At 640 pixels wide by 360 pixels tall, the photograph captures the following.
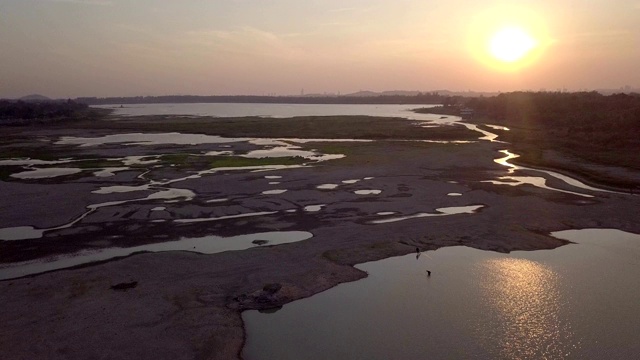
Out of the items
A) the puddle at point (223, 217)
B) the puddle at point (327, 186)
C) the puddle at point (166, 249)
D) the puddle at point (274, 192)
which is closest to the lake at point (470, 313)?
the puddle at point (166, 249)

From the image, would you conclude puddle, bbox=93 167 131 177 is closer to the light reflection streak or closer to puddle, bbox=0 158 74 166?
puddle, bbox=0 158 74 166

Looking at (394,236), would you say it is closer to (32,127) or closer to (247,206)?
(247,206)

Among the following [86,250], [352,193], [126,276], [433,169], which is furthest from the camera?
[433,169]

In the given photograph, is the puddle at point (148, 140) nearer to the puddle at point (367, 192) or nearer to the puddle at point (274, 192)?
the puddle at point (274, 192)

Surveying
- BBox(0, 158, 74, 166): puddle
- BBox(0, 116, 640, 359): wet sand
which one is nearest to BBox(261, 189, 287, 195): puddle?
BBox(0, 116, 640, 359): wet sand

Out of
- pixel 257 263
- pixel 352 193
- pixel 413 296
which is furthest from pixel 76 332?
pixel 352 193

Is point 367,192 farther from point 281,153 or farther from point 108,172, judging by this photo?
point 281,153
